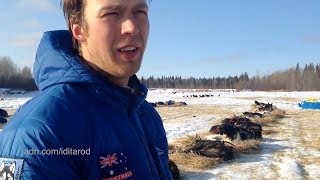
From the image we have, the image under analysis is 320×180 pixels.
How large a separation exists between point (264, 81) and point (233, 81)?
73.9 ft

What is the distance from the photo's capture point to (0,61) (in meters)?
107

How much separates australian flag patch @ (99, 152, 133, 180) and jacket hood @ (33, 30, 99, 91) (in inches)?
13.0

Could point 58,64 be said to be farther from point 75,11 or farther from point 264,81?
point 264,81

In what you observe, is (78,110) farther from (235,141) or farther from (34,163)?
(235,141)

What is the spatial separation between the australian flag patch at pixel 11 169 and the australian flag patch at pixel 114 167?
301mm

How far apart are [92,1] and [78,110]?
0.47 metres

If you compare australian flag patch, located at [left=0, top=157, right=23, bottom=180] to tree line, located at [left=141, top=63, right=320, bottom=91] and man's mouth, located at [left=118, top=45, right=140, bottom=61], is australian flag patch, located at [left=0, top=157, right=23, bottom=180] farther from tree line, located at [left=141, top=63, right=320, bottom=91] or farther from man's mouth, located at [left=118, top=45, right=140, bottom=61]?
tree line, located at [left=141, top=63, right=320, bottom=91]

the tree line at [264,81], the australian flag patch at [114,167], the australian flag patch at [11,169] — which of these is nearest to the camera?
the australian flag patch at [11,169]

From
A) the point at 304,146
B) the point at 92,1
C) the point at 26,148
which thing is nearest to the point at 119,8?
the point at 92,1

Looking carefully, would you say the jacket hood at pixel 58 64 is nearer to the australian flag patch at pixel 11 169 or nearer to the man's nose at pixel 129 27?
the man's nose at pixel 129 27

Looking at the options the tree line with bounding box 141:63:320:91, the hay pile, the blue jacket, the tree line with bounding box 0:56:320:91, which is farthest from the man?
the tree line with bounding box 141:63:320:91

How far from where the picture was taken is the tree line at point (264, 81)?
132000 millimetres

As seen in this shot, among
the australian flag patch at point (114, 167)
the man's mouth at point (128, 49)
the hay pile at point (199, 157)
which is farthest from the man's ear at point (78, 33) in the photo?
the hay pile at point (199, 157)

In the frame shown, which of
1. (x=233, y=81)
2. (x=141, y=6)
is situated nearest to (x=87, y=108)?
(x=141, y=6)
